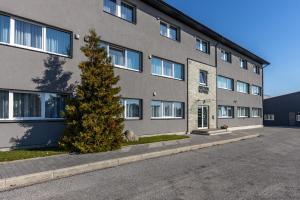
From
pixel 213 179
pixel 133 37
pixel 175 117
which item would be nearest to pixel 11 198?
pixel 213 179

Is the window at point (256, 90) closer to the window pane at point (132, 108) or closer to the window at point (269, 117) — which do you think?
the window at point (269, 117)

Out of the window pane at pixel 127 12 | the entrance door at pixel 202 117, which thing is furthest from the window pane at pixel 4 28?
the entrance door at pixel 202 117

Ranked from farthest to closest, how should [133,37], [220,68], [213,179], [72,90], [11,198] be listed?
[220,68], [133,37], [72,90], [213,179], [11,198]

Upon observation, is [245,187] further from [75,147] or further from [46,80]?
[46,80]

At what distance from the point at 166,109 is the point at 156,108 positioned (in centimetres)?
118

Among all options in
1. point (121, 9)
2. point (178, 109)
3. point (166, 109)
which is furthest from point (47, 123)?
point (178, 109)

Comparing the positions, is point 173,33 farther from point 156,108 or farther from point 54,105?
point 54,105

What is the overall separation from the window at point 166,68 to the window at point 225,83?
730 cm

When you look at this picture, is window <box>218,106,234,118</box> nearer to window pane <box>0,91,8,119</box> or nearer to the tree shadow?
the tree shadow

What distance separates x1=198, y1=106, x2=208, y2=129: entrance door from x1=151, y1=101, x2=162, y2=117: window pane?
18.0ft

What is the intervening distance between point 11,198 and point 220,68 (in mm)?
23666

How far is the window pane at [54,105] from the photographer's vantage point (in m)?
12.5

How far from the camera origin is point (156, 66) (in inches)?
754

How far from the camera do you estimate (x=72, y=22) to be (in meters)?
13.5
